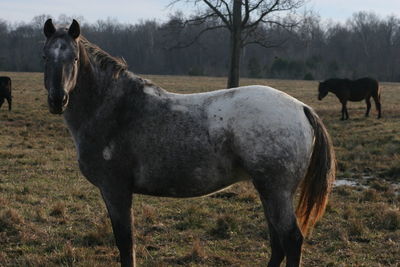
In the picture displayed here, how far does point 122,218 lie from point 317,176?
1.79 meters

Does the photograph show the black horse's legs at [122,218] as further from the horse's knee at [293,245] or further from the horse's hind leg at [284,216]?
the horse's knee at [293,245]

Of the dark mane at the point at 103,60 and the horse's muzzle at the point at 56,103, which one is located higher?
the dark mane at the point at 103,60

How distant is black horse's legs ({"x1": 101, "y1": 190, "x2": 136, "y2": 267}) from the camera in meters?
3.62

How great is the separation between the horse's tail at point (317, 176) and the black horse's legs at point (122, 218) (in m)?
1.58

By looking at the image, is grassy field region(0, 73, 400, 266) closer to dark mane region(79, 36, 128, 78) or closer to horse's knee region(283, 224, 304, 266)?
horse's knee region(283, 224, 304, 266)

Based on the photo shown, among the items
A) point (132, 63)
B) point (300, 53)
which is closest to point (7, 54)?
point (132, 63)

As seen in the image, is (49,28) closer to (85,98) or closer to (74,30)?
(74,30)

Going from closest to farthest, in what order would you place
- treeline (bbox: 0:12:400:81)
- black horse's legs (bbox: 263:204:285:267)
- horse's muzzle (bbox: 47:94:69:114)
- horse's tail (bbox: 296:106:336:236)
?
1. horse's muzzle (bbox: 47:94:69:114)
2. horse's tail (bbox: 296:106:336:236)
3. black horse's legs (bbox: 263:204:285:267)
4. treeline (bbox: 0:12:400:81)

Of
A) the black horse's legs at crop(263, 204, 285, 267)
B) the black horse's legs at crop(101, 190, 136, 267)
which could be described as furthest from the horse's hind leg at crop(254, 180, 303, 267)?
the black horse's legs at crop(101, 190, 136, 267)

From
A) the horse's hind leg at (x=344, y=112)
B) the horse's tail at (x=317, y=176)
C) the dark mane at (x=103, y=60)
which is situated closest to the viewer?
the horse's tail at (x=317, y=176)

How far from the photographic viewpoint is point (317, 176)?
3689mm

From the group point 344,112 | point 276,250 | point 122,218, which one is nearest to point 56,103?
point 122,218

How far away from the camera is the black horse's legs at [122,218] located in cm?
362

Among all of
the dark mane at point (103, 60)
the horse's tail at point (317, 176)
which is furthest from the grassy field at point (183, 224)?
the dark mane at point (103, 60)
